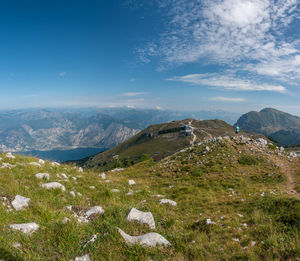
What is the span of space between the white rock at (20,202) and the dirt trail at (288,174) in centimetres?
1584

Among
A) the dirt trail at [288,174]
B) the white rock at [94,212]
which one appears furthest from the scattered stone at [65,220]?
the dirt trail at [288,174]

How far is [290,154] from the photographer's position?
79.7ft

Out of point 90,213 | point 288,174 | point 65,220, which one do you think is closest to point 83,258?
point 65,220

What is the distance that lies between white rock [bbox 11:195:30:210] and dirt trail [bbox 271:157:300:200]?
624 inches

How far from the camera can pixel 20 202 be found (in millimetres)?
5582

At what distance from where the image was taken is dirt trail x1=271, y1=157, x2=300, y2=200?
12175mm

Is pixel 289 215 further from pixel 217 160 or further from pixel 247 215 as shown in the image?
pixel 217 160

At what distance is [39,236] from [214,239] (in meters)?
5.37

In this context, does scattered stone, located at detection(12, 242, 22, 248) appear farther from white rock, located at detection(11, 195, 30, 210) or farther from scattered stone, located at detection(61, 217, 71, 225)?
white rock, located at detection(11, 195, 30, 210)

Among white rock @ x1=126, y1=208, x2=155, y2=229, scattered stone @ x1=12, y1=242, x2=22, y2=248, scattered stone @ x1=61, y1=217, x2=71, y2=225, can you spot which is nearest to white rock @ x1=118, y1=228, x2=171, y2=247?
white rock @ x1=126, y1=208, x2=155, y2=229

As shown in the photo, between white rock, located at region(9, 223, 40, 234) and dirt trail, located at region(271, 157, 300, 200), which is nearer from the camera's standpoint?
white rock, located at region(9, 223, 40, 234)

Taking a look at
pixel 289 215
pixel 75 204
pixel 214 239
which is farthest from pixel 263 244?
pixel 75 204

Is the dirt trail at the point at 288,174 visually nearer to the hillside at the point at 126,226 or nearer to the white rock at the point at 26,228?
the hillside at the point at 126,226

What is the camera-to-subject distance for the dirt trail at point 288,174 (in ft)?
39.9
